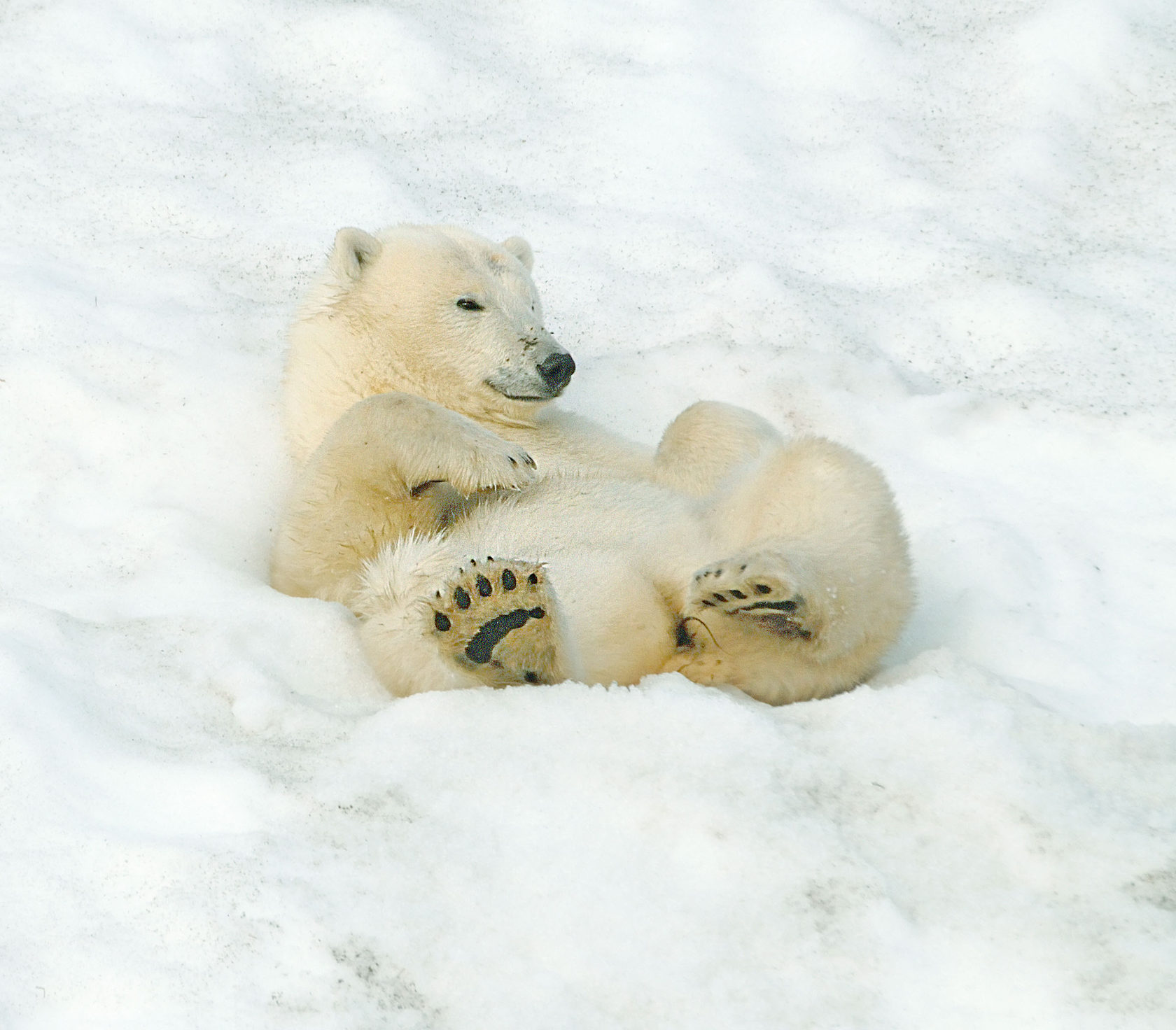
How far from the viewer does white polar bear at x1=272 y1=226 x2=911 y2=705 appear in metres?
2.73

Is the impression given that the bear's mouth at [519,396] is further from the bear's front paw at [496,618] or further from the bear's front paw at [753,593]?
the bear's front paw at [496,618]

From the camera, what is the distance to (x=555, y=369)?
3.69 meters

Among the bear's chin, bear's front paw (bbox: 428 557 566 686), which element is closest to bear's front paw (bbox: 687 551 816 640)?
bear's front paw (bbox: 428 557 566 686)

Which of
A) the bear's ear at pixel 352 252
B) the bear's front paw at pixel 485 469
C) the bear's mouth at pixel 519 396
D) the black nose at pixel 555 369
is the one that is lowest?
the bear's mouth at pixel 519 396

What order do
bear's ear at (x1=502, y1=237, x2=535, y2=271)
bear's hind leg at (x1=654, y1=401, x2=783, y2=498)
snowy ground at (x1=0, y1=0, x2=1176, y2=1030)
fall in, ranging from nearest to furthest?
snowy ground at (x1=0, y1=0, x2=1176, y2=1030)
bear's hind leg at (x1=654, y1=401, x2=783, y2=498)
bear's ear at (x1=502, y1=237, x2=535, y2=271)

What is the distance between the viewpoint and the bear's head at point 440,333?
3686 millimetres

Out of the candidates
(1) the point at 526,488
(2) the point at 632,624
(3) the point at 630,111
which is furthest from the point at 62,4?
(2) the point at 632,624

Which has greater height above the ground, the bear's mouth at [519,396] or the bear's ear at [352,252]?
the bear's ear at [352,252]

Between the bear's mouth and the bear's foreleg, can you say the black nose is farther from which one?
the bear's foreleg

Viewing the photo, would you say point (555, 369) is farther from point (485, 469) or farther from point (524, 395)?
point (485, 469)

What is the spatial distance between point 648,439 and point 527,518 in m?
1.28

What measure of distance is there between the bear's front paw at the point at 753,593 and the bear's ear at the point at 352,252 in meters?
1.54

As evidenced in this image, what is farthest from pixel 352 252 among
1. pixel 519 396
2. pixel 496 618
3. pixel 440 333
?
pixel 496 618

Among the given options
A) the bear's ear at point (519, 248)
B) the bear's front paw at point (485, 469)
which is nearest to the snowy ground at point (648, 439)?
the bear's front paw at point (485, 469)
